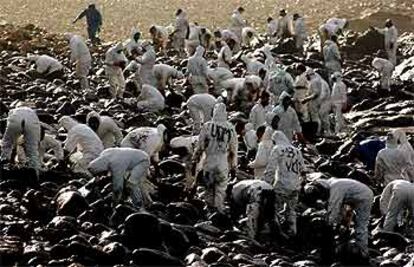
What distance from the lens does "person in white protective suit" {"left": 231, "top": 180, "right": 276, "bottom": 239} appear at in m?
13.3

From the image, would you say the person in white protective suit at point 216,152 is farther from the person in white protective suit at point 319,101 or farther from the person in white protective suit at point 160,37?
the person in white protective suit at point 160,37

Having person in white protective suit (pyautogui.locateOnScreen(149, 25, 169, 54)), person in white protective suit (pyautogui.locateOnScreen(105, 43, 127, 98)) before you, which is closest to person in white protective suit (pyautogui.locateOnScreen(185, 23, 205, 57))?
person in white protective suit (pyautogui.locateOnScreen(149, 25, 169, 54))

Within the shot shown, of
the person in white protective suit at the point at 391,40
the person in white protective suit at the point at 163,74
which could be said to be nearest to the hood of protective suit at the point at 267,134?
the person in white protective suit at the point at 163,74

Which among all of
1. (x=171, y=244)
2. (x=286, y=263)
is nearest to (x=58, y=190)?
(x=171, y=244)

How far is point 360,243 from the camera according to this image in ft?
42.8

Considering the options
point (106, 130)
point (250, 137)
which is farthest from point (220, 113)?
point (250, 137)

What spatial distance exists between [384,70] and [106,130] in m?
10.6

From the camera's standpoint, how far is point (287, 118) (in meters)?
16.8

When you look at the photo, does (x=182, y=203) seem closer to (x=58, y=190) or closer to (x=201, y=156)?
(x=201, y=156)

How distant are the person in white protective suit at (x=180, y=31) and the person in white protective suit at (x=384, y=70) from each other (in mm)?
6735

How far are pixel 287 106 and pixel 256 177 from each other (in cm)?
179

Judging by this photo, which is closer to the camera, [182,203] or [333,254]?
[333,254]

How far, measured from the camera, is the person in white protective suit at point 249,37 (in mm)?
30953

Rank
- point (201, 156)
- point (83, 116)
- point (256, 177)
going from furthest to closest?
Result: point (83, 116), point (256, 177), point (201, 156)
